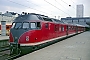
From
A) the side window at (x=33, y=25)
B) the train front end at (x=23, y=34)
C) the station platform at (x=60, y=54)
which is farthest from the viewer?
the side window at (x=33, y=25)

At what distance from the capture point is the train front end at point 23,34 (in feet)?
35.1

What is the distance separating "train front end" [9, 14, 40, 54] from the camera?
35.1ft

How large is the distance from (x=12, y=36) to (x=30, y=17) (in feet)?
7.10

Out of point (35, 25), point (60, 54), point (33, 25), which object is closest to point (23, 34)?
point (33, 25)

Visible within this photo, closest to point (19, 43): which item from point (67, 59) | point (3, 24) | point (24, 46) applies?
point (24, 46)

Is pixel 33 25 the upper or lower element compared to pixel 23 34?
upper

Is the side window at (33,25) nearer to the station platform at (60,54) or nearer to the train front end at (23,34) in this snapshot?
the train front end at (23,34)

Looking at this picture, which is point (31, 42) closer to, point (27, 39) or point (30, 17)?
point (27, 39)

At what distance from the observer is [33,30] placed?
1104 cm

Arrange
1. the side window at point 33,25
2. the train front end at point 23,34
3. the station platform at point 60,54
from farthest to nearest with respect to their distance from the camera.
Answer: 1. the side window at point 33,25
2. the train front end at point 23,34
3. the station platform at point 60,54

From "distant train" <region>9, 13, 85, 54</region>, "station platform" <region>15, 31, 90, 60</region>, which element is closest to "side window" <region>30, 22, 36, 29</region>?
"distant train" <region>9, 13, 85, 54</region>

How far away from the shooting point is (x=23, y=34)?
35.4ft

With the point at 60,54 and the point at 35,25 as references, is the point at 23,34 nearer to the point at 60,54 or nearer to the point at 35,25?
the point at 35,25

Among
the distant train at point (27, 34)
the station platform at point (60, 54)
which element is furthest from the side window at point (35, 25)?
the station platform at point (60, 54)
